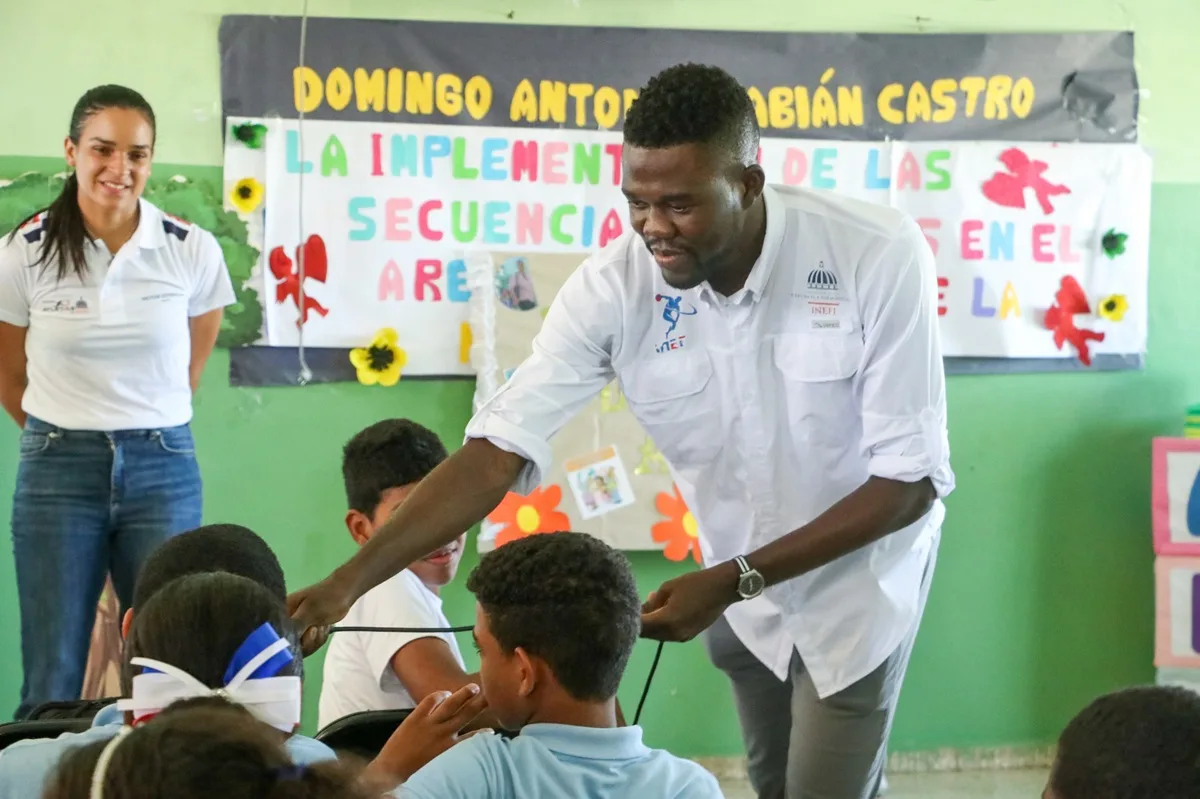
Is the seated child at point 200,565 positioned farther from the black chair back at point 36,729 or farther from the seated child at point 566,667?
the seated child at point 566,667

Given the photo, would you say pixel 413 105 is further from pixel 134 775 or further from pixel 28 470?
pixel 134 775

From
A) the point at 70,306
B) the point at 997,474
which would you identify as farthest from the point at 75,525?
the point at 997,474

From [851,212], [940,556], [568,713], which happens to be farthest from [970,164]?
[568,713]

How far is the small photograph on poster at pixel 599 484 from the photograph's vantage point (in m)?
3.41

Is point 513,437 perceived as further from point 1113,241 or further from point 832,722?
point 1113,241

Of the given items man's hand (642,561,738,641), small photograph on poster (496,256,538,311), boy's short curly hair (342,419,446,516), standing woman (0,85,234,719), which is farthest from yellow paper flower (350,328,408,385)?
man's hand (642,561,738,641)

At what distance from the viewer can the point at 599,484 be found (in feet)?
11.2

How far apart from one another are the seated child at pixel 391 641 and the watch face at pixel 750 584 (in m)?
0.43

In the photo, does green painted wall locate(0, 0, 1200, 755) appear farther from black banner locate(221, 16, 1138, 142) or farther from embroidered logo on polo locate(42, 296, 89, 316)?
embroidered logo on polo locate(42, 296, 89, 316)

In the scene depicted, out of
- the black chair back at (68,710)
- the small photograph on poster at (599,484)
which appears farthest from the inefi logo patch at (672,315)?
the small photograph on poster at (599,484)

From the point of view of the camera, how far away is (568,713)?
1.49 meters

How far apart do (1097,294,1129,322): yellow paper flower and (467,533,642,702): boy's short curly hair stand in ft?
8.23

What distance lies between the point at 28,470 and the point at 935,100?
2.47 metres

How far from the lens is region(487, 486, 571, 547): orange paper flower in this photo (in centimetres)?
337
